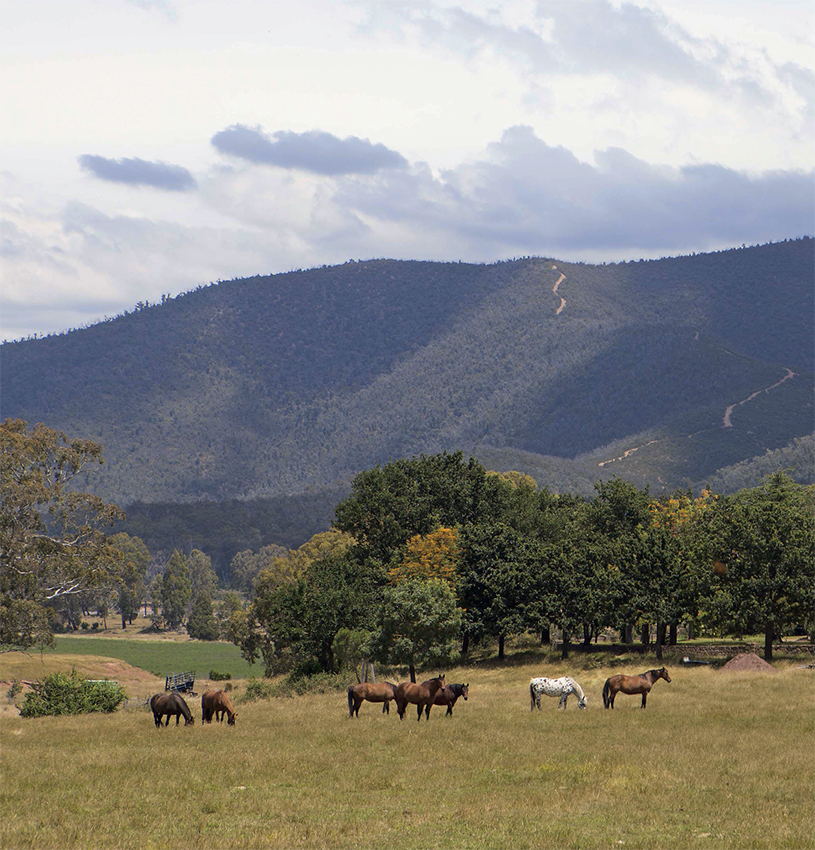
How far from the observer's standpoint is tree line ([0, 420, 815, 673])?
70.0 meters

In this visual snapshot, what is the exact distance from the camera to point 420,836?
2267 centimetres

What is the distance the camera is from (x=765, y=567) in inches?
2702

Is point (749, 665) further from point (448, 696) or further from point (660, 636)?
point (448, 696)

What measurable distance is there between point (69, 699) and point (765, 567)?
148 feet

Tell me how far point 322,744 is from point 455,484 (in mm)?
68467

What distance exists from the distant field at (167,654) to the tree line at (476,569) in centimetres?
3182

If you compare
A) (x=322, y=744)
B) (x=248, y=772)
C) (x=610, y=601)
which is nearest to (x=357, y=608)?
(x=610, y=601)

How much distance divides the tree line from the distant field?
31.8 metres

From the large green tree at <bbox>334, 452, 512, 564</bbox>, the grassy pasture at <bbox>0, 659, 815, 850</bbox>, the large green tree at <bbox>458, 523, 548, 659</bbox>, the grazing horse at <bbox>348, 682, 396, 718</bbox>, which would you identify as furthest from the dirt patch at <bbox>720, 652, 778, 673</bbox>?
the large green tree at <bbox>334, 452, 512, 564</bbox>

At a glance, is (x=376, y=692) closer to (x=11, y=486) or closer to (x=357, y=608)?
(x=357, y=608)

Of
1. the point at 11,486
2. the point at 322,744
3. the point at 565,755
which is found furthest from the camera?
the point at 11,486

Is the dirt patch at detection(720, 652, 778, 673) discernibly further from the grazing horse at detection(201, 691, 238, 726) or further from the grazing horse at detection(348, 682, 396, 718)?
the grazing horse at detection(201, 691, 238, 726)

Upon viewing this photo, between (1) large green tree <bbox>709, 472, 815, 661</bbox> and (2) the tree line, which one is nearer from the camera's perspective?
(1) large green tree <bbox>709, 472, 815, 661</bbox>

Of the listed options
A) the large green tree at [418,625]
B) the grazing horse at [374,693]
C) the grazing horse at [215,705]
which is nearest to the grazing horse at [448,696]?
the grazing horse at [374,693]
